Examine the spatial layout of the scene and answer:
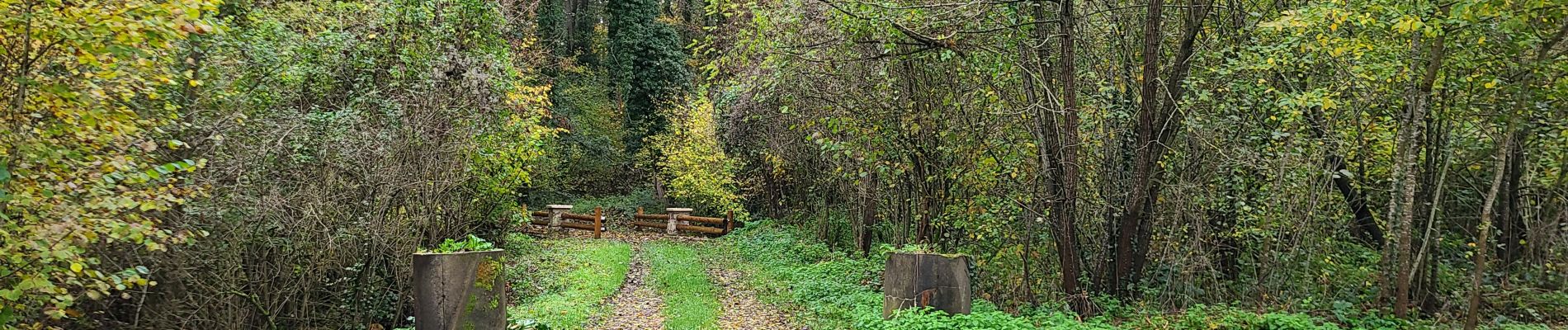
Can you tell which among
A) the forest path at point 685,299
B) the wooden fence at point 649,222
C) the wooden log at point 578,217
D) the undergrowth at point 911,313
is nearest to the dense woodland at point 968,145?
the undergrowth at point 911,313

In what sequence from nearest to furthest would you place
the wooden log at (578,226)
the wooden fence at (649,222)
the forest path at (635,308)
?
the forest path at (635,308) → the wooden fence at (649,222) → the wooden log at (578,226)

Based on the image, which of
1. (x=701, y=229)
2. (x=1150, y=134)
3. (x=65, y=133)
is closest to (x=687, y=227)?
(x=701, y=229)

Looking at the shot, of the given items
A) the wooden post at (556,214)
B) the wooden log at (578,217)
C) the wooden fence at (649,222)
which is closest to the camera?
the wooden fence at (649,222)

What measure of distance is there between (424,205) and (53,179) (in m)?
4.25

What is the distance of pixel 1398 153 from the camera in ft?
23.2

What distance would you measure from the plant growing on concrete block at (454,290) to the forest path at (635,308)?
2819mm

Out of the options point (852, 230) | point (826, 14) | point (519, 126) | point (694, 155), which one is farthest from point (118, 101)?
point (694, 155)

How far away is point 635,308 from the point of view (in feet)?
31.8

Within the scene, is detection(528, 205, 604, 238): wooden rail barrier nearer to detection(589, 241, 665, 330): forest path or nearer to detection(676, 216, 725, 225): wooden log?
detection(676, 216, 725, 225): wooden log

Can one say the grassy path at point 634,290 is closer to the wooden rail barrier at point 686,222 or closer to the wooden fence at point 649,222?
the wooden rail barrier at point 686,222

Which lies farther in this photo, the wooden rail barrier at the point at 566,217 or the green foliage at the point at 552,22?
the green foliage at the point at 552,22

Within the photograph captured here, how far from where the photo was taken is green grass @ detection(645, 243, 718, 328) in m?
8.59

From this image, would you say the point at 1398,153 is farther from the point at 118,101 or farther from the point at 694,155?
the point at 694,155

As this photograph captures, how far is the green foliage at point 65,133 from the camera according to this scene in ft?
11.6
